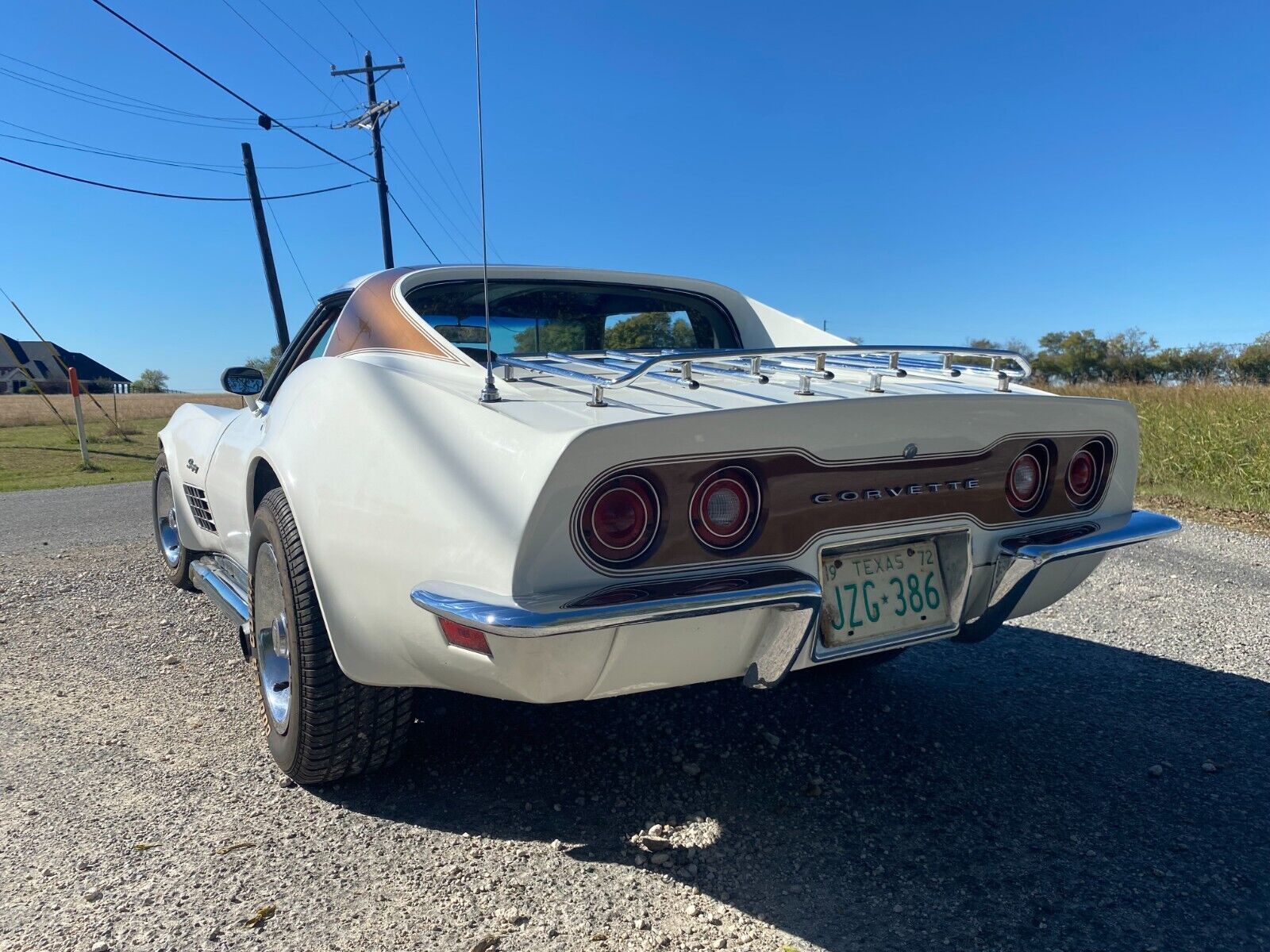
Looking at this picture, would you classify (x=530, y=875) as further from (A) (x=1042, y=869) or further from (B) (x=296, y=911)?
(A) (x=1042, y=869)

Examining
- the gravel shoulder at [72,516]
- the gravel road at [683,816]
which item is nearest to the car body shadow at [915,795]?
the gravel road at [683,816]

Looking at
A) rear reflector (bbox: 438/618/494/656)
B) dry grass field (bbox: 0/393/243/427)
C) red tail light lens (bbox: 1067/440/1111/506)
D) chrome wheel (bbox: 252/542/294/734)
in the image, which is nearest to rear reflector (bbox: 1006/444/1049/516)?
red tail light lens (bbox: 1067/440/1111/506)

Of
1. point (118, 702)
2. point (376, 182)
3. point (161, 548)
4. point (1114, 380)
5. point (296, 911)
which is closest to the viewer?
point (296, 911)

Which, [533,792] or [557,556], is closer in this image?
[557,556]

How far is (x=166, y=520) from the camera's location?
487cm

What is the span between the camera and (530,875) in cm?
200

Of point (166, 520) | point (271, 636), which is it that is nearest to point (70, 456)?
point (166, 520)

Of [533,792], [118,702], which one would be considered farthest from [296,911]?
[118,702]

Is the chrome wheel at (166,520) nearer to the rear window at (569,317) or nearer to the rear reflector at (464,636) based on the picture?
the rear window at (569,317)

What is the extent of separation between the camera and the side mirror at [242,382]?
3.63m

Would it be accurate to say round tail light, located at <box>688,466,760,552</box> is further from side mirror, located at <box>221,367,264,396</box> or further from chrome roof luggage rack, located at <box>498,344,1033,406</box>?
side mirror, located at <box>221,367,264,396</box>

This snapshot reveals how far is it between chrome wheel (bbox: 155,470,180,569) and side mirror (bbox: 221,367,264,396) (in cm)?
121

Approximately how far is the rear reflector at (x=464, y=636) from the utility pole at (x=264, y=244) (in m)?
15.7

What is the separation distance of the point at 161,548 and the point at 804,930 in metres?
4.37
